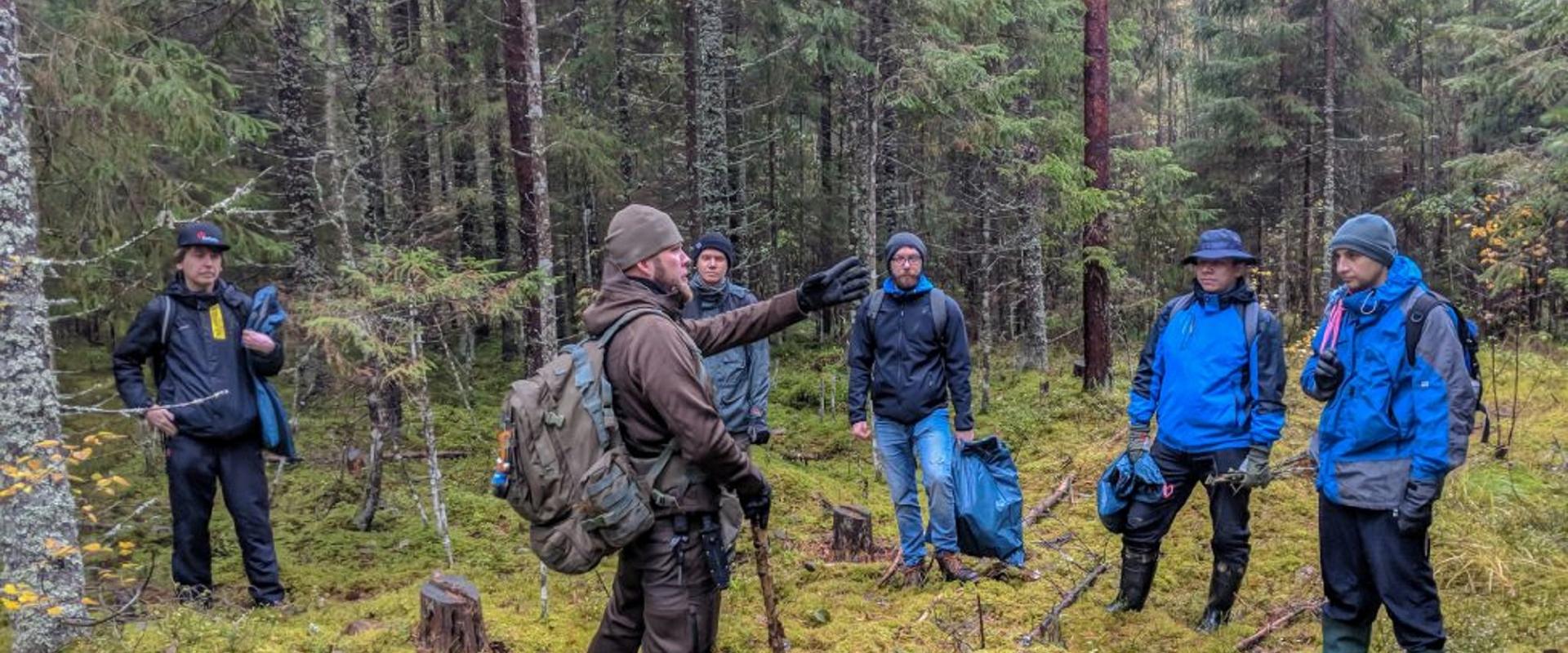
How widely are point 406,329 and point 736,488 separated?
3612mm

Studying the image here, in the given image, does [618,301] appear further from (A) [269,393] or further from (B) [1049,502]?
(B) [1049,502]

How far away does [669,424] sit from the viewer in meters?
3.46

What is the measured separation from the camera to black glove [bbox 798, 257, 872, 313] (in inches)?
149

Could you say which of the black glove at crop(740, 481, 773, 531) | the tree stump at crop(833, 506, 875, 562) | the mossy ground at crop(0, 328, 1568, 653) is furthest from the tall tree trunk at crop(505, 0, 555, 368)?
the black glove at crop(740, 481, 773, 531)

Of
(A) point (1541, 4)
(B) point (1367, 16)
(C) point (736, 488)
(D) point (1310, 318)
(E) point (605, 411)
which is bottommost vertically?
A: (D) point (1310, 318)

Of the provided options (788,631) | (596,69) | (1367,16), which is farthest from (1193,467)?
(1367,16)

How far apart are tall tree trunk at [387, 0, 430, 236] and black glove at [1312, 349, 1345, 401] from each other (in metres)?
9.80

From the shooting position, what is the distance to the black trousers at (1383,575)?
3873mm

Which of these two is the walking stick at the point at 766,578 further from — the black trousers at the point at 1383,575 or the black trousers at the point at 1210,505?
the black trousers at the point at 1383,575

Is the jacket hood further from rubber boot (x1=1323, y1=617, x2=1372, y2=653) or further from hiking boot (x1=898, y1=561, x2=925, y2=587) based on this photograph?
rubber boot (x1=1323, y1=617, x2=1372, y2=653)

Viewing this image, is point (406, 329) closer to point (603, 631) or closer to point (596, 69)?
point (603, 631)

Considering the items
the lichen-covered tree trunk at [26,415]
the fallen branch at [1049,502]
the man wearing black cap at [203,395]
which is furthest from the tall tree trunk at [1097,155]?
the lichen-covered tree trunk at [26,415]

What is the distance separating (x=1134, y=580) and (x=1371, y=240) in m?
2.36

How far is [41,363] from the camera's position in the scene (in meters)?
4.64
